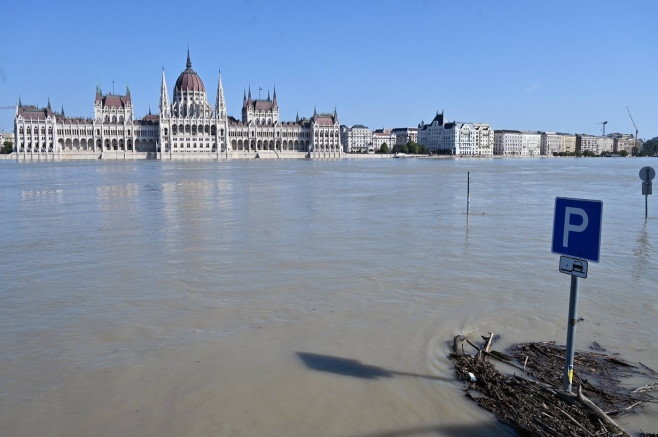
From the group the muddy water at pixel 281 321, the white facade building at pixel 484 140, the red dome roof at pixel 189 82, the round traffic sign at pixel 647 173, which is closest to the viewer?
the muddy water at pixel 281 321

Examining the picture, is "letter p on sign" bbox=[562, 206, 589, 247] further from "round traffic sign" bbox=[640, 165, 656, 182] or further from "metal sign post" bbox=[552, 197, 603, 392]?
"round traffic sign" bbox=[640, 165, 656, 182]

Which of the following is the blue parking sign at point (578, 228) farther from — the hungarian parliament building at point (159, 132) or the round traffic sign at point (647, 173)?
the hungarian parliament building at point (159, 132)

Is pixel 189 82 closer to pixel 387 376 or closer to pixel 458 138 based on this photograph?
pixel 458 138

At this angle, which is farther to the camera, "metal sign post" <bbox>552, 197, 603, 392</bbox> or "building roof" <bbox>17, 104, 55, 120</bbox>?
"building roof" <bbox>17, 104, 55, 120</bbox>

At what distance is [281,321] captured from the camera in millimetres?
6902

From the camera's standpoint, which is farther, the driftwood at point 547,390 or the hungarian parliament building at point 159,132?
the hungarian parliament building at point 159,132

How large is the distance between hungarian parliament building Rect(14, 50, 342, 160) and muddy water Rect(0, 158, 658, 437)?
123 meters

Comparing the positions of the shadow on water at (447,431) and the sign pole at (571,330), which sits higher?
the sign pole at (571,330)

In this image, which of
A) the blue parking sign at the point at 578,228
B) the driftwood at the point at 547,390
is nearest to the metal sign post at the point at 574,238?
the blue parking sign at the point at 578,228

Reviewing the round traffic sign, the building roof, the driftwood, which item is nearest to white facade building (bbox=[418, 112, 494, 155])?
the building roof

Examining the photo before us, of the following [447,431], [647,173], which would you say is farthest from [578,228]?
[647,173]

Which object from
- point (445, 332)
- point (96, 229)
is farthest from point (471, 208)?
point (445, 332)

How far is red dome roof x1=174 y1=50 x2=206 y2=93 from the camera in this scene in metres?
140

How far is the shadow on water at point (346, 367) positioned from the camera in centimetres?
530
